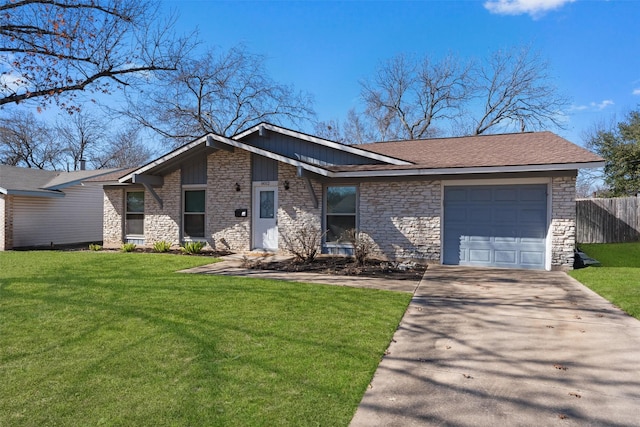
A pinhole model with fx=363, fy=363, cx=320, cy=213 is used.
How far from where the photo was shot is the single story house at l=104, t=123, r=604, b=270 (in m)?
8.80

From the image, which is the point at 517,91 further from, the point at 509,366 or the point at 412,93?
the point at 509,366

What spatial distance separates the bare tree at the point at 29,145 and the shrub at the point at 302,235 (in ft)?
98.0

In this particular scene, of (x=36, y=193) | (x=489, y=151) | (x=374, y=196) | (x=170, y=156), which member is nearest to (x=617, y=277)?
(x=489, y=151)

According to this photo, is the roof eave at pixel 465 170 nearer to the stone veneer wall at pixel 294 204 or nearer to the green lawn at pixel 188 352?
the stone veneer wall at pixel 294 204

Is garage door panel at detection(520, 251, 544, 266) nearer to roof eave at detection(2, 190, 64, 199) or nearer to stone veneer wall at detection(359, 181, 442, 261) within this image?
stone veneer wall at detection(359, 181, 442, 261)

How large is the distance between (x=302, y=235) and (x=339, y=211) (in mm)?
1333

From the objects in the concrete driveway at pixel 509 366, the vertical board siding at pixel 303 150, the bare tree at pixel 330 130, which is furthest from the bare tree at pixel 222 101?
the concrete driveway at pixel 509 366

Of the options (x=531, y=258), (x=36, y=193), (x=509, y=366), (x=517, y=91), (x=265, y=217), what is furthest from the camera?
(x=517, y=91)

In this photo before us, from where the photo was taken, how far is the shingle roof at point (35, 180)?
1441cm

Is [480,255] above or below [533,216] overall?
below

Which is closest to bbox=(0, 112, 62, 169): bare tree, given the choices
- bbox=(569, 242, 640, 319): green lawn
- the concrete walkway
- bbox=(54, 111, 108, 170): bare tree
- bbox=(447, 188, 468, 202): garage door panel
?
bbox=(54, 111, 108, 170): bare tree

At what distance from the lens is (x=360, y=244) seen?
9.68 m

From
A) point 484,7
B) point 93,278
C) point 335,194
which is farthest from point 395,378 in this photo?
point 484,7

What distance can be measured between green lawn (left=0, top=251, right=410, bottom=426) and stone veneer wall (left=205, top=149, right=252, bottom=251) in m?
5.21
